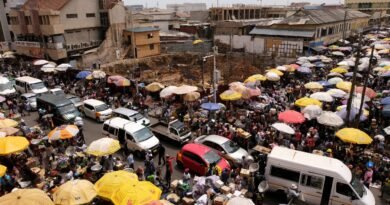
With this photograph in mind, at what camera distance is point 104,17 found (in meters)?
46.4

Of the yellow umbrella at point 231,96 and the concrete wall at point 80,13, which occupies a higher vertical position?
the concrete wall at point 80,13

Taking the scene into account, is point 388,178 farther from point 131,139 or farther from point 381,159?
point 131,139

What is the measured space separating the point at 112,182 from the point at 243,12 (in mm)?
73210

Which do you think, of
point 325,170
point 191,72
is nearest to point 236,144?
point 325,170

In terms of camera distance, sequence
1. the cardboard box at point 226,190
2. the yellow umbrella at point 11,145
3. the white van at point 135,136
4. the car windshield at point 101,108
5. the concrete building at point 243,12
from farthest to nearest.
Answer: the concrete building at point 243,12 < the car windshield at point 101,108 < the white van at point 135,136 < the yellow umbrella at point 11,145 < the cardboard box at point 226,190

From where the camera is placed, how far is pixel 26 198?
936cm

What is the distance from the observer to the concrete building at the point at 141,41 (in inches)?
1791

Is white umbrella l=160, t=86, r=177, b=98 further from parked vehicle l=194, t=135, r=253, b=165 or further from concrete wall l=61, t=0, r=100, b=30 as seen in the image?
concrete wall l=61, t=0, r=100, b=30

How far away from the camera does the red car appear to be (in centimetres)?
1405

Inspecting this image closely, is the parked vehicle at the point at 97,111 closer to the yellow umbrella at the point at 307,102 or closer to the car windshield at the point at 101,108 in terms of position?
the car windshield at the point at 101,108

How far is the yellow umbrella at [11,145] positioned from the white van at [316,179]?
1175cm

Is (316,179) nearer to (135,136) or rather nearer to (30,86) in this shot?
(135,136)

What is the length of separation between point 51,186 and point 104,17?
38.5 meters

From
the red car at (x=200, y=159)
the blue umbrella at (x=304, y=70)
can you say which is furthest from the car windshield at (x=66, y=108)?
the blue umbrella at (x=304, y=70)
